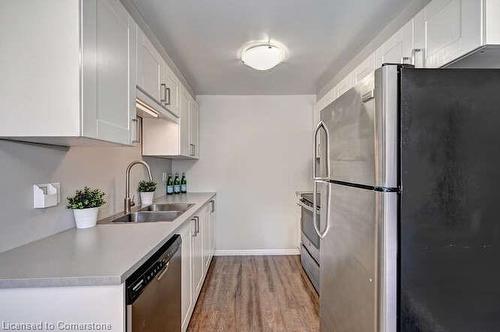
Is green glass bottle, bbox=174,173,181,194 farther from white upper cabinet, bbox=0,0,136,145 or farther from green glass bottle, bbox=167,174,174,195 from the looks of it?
white upper cabinet, bbox=0,0,136,145

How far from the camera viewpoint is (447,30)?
1458 millimetres

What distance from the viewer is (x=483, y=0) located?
1.25 m

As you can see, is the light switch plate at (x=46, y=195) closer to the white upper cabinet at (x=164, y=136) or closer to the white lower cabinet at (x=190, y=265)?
the white lower cabinet at (x=190, y=265)

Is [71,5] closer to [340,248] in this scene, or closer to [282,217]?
[340,248]

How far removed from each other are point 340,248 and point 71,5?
1.60 m

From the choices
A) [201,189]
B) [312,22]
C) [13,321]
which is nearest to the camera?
[13,321]

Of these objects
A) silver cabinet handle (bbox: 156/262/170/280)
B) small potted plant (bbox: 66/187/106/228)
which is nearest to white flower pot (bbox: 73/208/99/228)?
small potted plant (bbox: 66/187/106/228)

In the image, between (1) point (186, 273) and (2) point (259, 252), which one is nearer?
A: (1) point (186, 273)

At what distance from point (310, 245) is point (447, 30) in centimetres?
229

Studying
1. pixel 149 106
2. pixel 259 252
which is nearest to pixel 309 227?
pixel 259 252

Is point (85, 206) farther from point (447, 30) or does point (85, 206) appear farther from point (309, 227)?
point (309, 227)

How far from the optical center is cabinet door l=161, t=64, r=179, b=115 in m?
2.36

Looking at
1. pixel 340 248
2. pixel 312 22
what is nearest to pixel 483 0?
pixel 312 22

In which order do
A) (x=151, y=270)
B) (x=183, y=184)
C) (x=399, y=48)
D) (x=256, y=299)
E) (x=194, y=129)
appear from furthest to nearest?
(x=183, y=184), (x=194, y=129), (x=256, y=299), (x=399, y=48), (x=151, y=270)
